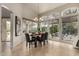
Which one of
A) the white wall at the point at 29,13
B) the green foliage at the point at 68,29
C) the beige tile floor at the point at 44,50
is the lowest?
the beige tile floor at the point at 44,50

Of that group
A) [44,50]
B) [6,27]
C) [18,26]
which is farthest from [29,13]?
[44,50]

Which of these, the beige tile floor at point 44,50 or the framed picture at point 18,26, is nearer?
the beige tile floor at point 44,50

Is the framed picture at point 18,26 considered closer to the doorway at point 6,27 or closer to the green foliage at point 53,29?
the doorway at point 6,27

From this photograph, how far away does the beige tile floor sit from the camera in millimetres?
4352

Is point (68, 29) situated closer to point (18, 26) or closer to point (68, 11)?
point (68, 11)

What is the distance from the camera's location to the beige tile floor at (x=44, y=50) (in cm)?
435

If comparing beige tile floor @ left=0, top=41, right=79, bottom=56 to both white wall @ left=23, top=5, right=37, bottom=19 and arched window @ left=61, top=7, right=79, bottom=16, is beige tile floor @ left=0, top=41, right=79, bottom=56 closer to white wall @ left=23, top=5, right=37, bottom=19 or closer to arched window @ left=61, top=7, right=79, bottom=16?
white wall @ left=23, top=5, right=37, bottom=19

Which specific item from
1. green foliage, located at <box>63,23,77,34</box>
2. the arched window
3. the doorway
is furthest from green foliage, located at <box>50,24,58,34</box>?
the doorway

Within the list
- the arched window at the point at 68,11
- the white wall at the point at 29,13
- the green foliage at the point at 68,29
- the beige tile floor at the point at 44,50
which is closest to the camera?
the beige tile floor at the point at 44,50

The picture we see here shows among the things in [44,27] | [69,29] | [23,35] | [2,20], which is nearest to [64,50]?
[69,29]

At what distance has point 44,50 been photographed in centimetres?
464

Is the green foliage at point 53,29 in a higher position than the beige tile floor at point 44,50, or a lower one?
higher

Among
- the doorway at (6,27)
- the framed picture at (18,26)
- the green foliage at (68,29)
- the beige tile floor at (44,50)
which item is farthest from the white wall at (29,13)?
the green foliage at (68,29)

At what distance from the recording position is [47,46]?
4.64 meters
